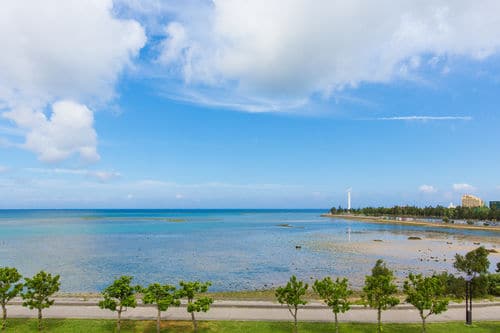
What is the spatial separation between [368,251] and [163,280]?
140 ft

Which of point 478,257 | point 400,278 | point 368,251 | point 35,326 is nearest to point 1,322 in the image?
point 35,326

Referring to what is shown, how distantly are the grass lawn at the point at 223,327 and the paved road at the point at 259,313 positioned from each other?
0.99 metres

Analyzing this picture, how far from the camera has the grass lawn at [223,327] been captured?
20.4 metres

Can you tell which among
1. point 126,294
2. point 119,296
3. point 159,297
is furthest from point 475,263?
point 119,296

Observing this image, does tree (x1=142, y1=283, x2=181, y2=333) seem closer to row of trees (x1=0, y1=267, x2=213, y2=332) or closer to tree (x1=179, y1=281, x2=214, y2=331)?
row of trees (x1=0, y1=267, x2=213, y2=332)

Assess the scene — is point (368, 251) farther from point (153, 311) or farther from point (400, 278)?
point (153, 311)

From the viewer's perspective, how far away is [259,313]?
77.6 feet

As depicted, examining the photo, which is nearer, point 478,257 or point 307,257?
point 478,257

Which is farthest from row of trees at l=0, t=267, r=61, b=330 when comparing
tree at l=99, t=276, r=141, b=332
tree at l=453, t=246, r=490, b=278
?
tree at l=453, t=246, r=490, b=278

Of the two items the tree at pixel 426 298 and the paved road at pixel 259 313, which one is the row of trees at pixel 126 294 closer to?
the paved road at pixel 259 313

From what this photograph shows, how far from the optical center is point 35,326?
2086 cm

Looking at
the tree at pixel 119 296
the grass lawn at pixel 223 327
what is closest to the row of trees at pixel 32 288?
the grass lawn at pixel 223 327

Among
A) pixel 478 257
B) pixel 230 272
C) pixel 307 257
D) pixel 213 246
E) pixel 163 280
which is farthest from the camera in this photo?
pixel 213 246

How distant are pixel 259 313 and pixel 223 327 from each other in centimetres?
363
